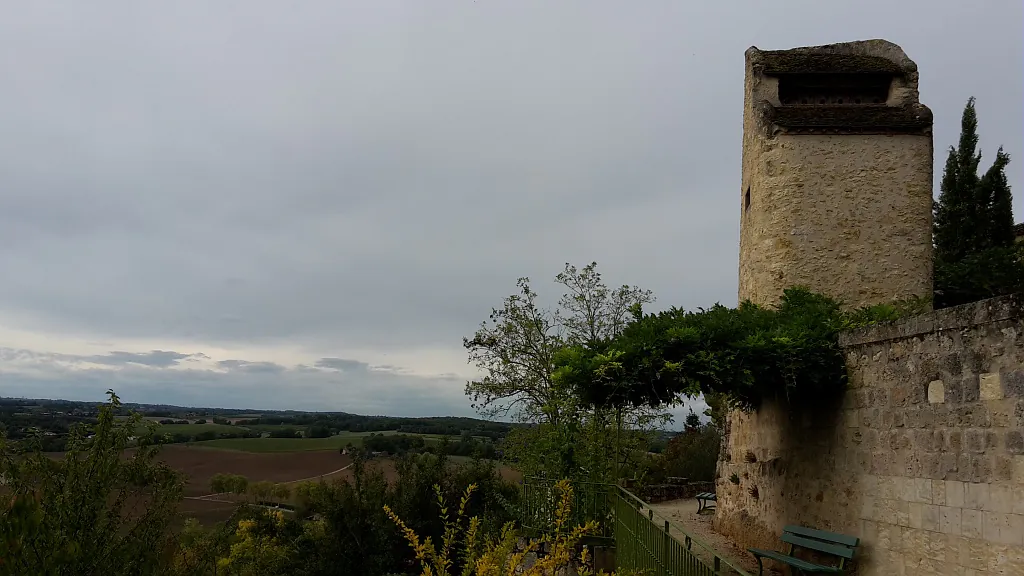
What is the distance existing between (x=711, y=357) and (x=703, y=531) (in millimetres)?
6480

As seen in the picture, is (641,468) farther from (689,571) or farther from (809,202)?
(689,571)

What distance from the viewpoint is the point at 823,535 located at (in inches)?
269

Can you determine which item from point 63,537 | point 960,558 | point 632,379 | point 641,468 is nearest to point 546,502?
point 632,379

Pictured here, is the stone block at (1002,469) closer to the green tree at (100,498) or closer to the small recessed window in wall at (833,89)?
the green tree at (100,498)

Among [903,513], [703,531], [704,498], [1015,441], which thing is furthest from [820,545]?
[704,498]

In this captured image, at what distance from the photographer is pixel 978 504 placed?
5.00 metres

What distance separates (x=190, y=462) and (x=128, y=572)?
3268cm

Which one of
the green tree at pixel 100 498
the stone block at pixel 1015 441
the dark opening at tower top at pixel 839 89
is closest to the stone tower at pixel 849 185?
the dark opening at tower top at pixel 839 89

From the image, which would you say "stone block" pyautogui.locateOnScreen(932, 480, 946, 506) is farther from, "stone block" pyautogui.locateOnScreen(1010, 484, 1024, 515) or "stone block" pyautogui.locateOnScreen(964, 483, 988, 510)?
"stone block" pyautogui.locateOnScreen(1010, 484, 1024, 515)

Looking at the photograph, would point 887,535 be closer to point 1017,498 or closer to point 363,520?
point 1017,498

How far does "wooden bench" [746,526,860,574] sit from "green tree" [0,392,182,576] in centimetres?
526

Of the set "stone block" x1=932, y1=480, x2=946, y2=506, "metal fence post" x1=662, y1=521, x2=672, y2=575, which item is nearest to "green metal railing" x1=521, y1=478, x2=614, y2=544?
"metal fence post" x1=662, y1=521, x2=672, y2=575

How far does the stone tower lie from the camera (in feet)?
29.3

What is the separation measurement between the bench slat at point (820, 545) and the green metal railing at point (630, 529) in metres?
0.79
